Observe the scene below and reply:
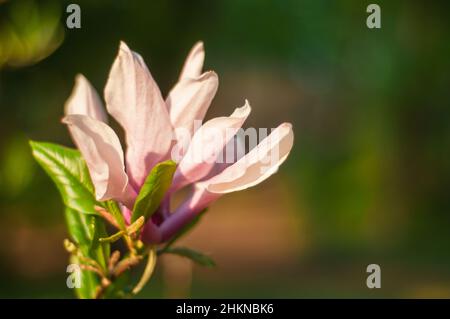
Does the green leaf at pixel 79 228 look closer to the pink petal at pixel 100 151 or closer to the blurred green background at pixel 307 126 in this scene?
the pink petal at pixel 100 151

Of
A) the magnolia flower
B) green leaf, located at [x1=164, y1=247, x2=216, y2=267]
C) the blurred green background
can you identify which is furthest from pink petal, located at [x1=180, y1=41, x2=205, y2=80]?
the blurred green background

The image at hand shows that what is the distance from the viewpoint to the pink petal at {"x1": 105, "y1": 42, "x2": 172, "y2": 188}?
1.36 feet

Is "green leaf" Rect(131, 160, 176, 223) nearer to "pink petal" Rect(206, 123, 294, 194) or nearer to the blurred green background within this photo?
"pink petal" Rect(206, 123, 294, 194)

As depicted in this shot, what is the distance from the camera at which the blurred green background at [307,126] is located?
2602 mm

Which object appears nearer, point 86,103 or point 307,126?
point 86,103

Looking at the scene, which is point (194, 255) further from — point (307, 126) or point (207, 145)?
point (307, 126)

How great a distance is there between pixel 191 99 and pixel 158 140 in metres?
0.03

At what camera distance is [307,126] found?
3926 mm

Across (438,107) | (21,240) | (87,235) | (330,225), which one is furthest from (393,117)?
(87,235)

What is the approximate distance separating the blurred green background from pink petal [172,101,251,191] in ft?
6.30

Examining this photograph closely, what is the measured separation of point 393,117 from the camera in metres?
3.74

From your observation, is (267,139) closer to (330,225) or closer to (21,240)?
(21,240)

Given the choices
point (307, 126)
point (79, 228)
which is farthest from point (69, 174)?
point (307, 126)

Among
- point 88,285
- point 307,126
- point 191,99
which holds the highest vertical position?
point 307,126
